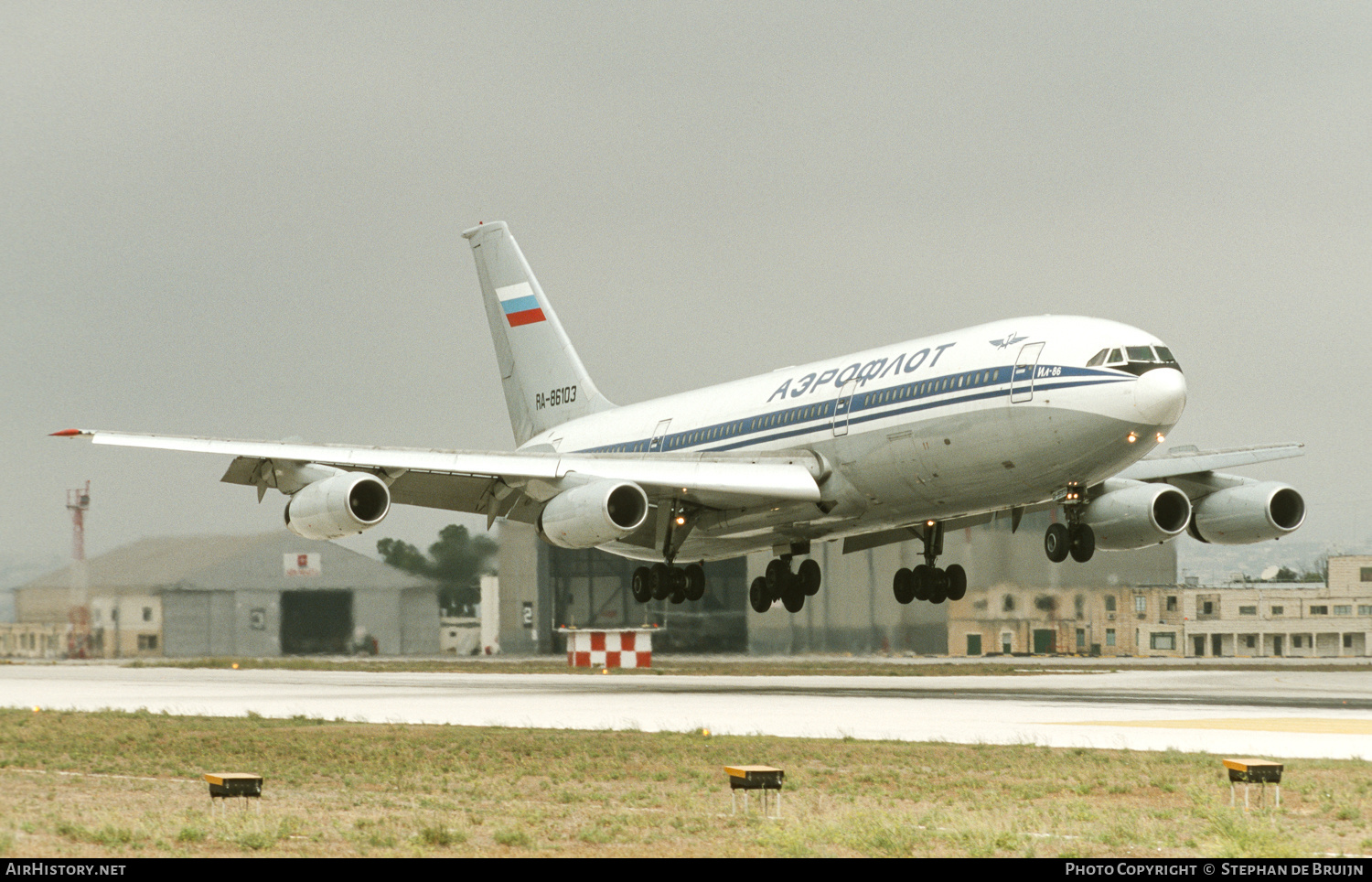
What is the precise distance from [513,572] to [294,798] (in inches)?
2276

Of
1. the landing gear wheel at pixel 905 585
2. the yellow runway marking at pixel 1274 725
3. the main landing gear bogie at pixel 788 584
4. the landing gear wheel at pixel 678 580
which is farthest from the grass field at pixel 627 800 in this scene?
the landing gear wheel at pixel 905 585

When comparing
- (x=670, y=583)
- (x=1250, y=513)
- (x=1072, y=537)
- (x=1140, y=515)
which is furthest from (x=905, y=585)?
(x=1250, y=513)

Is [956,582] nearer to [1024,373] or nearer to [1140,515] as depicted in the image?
[1140,515]

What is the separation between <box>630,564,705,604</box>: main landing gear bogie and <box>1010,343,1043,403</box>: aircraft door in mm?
12553

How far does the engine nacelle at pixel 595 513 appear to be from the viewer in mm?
37000

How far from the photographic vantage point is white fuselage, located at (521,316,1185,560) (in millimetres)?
31984

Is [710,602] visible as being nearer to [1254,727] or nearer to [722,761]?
[1254,727]

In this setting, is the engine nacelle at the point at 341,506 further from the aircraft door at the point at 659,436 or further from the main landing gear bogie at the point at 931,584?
the main landing gear bogie at the point at 931,584

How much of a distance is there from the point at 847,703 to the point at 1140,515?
10192 millimetres

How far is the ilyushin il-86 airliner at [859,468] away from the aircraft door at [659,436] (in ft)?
0.36

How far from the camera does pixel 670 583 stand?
140 feet

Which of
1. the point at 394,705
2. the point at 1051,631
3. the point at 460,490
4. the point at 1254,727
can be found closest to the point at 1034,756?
the point at 1254,727

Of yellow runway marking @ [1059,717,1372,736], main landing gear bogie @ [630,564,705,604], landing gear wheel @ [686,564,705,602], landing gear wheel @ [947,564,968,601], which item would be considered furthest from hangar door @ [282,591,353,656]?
yellow runway marking @ [1059,717,1372,736]

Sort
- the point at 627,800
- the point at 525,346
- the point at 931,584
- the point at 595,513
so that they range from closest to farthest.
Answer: the point at 627,800 → the point at 595,513 → the point at 931,584 → the point at 525,346
